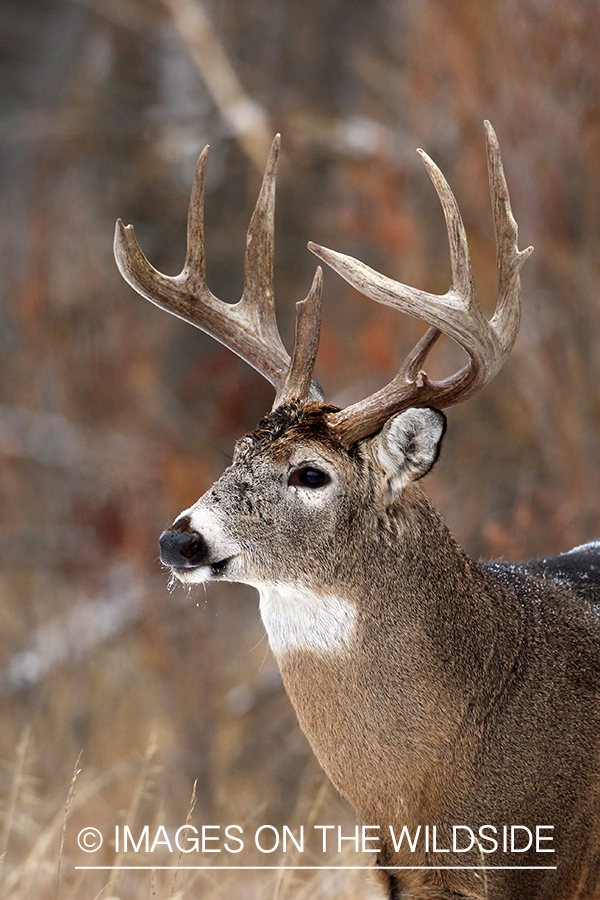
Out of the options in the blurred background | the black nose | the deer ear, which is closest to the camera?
the black nose

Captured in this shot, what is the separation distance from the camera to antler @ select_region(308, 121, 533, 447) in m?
3.58

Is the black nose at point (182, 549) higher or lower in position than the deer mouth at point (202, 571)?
higher

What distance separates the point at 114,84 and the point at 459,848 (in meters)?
11.3

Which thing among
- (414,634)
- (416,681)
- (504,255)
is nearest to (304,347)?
(504,255)

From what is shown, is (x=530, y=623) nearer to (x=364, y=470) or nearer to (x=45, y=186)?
(x=364, y=470)

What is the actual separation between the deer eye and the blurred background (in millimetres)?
2356

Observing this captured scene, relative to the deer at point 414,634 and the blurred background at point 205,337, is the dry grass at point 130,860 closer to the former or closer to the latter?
the blurred background at point 205,337

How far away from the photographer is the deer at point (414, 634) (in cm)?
358

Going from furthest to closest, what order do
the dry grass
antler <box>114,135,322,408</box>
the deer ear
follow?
1. the dry grass
2. antler <box>114,135,322,408</box>
3. the deer ear

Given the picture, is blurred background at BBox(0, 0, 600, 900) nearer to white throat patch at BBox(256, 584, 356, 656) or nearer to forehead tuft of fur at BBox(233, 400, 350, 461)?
white throat patch at BBox(256, 584, 356, 656)

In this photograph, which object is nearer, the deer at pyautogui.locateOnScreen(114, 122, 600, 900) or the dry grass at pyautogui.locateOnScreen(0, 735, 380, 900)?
the deer at pyautogui.locateOnScreen(114, 122, 600, 900)

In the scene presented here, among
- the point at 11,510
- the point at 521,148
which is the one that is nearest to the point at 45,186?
the point at 11,510

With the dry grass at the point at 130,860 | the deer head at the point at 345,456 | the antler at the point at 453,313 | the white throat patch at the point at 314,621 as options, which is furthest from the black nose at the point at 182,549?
the dry grass at the point at 130,860

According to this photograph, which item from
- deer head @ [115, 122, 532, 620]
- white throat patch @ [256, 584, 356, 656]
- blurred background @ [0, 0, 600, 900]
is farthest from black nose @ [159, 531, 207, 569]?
blurred background @ [0, 0, 600, 900]
